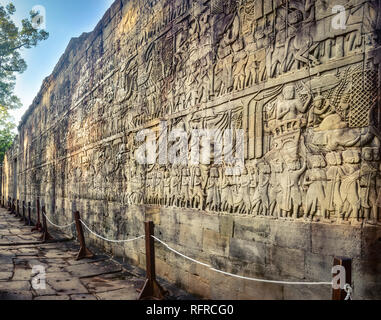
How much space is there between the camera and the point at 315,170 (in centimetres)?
320

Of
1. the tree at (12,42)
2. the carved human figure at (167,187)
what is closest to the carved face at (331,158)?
the carved human figure at (167,187)

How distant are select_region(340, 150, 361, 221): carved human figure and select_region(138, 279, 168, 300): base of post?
8.85 feet

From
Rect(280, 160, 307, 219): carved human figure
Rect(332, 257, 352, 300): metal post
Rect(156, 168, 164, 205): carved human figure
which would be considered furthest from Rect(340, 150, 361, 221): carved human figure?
Rect(156, 168, 164, 205): carved human figure

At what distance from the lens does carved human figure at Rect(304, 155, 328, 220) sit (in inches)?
123

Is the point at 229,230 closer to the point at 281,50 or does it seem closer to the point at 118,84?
the point at 281,50

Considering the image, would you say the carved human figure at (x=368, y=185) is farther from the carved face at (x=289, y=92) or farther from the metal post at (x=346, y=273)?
the carved face at (x=289, y=92)

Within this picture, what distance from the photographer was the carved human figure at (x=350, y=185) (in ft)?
9.40

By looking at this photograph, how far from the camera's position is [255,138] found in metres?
3.90

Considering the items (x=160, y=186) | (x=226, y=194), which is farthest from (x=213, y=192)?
(x=160, y=186)

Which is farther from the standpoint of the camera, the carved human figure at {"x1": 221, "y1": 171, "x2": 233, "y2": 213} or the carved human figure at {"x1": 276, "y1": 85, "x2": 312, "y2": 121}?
the carved human figure at {"x1": 221, "y1": 171, "x2": 233, "y2": 213}

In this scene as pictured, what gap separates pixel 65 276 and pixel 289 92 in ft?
16.2

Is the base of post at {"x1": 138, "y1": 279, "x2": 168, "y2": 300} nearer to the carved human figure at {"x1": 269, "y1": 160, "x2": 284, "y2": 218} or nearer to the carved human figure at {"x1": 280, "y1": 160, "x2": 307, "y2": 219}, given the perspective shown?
the carved human figure at {"x1": 269, "y1": 160, "x2": 284, "y2": 218}
